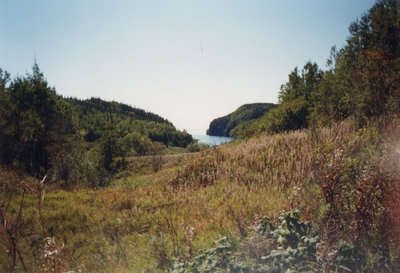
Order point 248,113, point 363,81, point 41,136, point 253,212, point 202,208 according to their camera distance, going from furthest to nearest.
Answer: point 248,113
point 41,136
point 363,81
point 202,208
point 253,212

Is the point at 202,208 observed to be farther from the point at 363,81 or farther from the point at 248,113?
the point at 248,113

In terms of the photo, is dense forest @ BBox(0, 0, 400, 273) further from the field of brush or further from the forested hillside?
the forested hillside

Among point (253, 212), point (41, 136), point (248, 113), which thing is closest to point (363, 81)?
point (253, 212)

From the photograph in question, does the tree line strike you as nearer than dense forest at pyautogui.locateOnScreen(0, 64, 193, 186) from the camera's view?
Yes

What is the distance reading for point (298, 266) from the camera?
238 cm

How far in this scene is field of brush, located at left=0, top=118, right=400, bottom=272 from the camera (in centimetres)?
283

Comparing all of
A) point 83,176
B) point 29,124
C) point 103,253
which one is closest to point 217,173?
point 103,253

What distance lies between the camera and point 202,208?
17.1 ft

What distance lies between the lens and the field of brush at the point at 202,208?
283 cm

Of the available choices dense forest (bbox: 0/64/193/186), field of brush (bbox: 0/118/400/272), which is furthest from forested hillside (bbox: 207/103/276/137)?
field of brush (bbox: 0/118/400/272)

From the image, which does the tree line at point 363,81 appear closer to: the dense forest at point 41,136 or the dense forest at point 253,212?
the dense forest at point 253,212

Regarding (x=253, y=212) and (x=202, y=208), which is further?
(x=202, y=208)

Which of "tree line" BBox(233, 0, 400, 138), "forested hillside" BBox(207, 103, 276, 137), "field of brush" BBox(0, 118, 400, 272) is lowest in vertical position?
"field of brush" BBox(0, 118, 400, 272)

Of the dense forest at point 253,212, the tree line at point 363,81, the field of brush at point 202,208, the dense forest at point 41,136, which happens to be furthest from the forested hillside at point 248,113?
the field of brush at point 202,208
